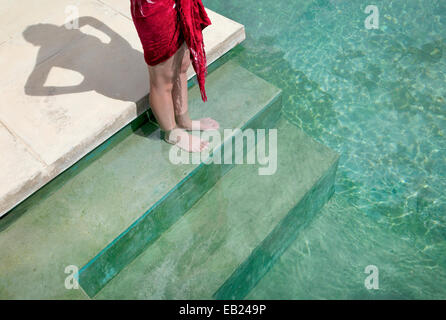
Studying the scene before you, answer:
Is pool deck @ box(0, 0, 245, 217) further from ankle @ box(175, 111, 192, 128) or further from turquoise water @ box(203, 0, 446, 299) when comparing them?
turquoise water @ box(203, 0, 446, 299)

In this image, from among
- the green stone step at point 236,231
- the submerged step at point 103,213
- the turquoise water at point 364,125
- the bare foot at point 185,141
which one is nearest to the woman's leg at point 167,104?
the bare foot at point 185,141

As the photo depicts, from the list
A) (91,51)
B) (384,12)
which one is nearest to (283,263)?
(91,51)

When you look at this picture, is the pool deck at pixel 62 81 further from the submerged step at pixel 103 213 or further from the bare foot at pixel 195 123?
the bare foot at pixel 195 123

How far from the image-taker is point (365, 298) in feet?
8.69

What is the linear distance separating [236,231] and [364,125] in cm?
151

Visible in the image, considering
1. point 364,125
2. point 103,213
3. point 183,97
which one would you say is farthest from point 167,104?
point 364,125

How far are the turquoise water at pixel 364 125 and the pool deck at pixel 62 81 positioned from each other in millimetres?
912

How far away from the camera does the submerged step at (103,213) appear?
233 centimetres

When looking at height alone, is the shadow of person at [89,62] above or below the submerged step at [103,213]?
above

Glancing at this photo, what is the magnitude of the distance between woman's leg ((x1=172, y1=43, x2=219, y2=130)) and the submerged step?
12cm

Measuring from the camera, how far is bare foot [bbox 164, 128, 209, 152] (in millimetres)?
2725

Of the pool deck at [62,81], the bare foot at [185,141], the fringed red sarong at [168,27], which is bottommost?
the bare foot at [185,141]

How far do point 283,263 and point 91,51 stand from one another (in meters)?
2.10

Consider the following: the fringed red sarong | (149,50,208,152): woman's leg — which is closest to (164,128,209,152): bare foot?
(149,50,208,152): woman's leg
